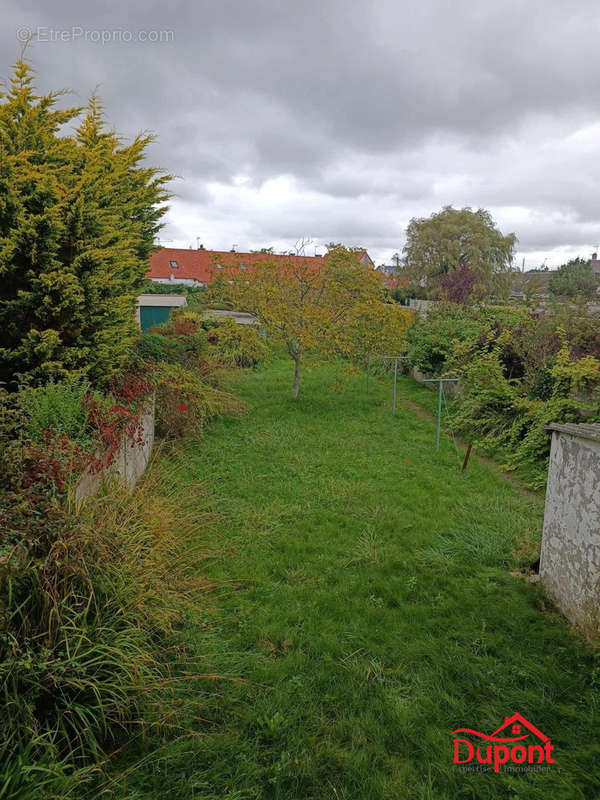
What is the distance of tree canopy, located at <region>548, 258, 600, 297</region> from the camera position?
27516 mm

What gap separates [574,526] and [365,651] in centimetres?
158

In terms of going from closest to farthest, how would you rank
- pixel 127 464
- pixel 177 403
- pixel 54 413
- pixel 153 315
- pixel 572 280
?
pixel 54 413
pixel 127 464
pixel 177 403
pixel 153 315
pixel 572 280

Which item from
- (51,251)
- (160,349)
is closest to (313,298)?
(160,349)

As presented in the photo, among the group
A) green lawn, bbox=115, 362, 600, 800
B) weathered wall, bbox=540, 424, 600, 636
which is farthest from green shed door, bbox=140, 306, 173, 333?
weathered wall, bbox=540, 424, 600, 636

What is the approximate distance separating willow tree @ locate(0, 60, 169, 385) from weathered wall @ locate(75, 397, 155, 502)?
92 centimetres

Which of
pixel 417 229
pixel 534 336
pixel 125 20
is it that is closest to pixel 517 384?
pixel 534 336

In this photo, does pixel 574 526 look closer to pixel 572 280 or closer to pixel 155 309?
pixel 155 309

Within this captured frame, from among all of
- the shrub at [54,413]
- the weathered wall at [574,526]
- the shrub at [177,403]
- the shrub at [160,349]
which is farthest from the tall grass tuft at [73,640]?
the shrub at [160,349]

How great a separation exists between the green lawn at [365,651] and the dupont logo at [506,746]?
5 centimetres

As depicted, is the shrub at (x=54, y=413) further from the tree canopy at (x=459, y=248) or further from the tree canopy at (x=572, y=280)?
the tree canopy at (x=572, y=280)

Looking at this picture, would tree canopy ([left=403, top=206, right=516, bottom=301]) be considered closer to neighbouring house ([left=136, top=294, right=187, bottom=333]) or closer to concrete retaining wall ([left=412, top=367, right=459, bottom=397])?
concrete retaining wall ([left=412, top=367, right=459, bottom=397])

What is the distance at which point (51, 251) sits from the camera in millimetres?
4168

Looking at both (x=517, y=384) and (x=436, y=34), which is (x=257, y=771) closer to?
(x=517, y=384)

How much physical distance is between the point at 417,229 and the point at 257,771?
29342 millimetres
